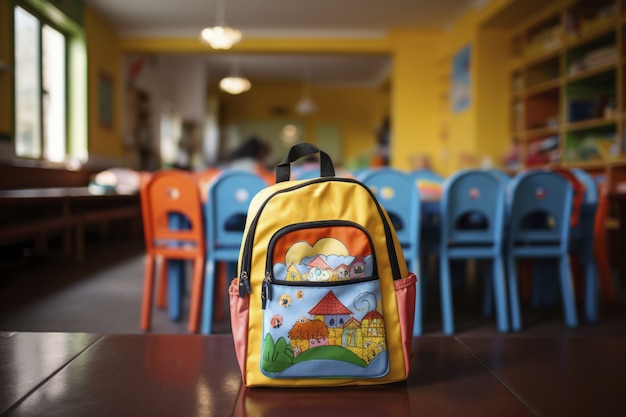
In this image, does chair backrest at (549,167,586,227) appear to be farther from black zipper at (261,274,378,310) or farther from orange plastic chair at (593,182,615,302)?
black zipper at (261,274,378,310)

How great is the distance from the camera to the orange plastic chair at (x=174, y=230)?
253cm

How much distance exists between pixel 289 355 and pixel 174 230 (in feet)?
6.03

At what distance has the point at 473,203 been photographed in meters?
2.60

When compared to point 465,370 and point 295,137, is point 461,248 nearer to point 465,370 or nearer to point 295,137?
point 465,370

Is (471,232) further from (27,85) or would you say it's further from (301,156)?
(27,85)

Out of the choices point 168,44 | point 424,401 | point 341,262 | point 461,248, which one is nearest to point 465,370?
point 424,401

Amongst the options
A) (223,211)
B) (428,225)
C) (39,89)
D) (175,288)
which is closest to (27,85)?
(39,89)

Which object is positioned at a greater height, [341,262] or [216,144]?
[216,144]

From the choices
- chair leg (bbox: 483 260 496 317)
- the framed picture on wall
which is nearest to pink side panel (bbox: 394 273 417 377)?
chair leg (bbox: 483 260 496 317)

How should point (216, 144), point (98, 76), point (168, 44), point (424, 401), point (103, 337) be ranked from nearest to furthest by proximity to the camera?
point (424, 401) → point (103, 337) → point (98, 76) → point (168, 44) → point (216, 144)

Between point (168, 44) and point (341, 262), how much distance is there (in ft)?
26.7

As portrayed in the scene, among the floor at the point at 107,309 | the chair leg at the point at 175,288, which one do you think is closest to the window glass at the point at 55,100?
the floor at the point at 107,309

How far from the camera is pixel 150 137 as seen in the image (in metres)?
9.50

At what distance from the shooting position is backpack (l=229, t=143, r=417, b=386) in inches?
37.2
